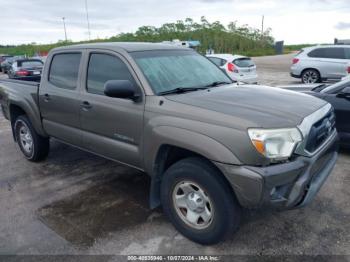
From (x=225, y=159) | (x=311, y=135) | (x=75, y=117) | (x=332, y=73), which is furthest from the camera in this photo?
(x=332, y=73)

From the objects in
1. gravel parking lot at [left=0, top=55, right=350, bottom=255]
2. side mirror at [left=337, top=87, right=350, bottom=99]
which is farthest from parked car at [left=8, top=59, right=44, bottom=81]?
side mirror at [left=337, top=87, right=350, bottom=99]

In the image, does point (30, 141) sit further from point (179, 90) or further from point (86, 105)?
point (179, 90)

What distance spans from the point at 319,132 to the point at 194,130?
120 centimetres

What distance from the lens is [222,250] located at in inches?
120

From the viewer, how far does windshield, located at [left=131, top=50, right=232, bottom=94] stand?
352 centimetres

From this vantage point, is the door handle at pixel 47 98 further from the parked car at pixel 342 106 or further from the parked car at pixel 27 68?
the parked car at pixel 27 68

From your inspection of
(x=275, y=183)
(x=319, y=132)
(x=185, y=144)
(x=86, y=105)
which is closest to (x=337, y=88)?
(x=319, y=132)

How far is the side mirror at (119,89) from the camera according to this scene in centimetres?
322

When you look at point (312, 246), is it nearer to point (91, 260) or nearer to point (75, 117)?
point (91, 260)

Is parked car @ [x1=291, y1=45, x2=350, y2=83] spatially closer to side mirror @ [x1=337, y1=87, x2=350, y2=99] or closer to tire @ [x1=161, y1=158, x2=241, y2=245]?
side mirror @ [x1=337, y1=87, x2=350, y2=99]

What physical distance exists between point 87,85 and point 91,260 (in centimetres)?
201

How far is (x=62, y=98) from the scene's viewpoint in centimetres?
436

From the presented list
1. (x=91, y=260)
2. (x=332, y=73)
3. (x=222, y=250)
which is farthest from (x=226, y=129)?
(x=332, y=73)

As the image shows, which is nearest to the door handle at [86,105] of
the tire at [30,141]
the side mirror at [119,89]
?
the side mirror at [119,89]
